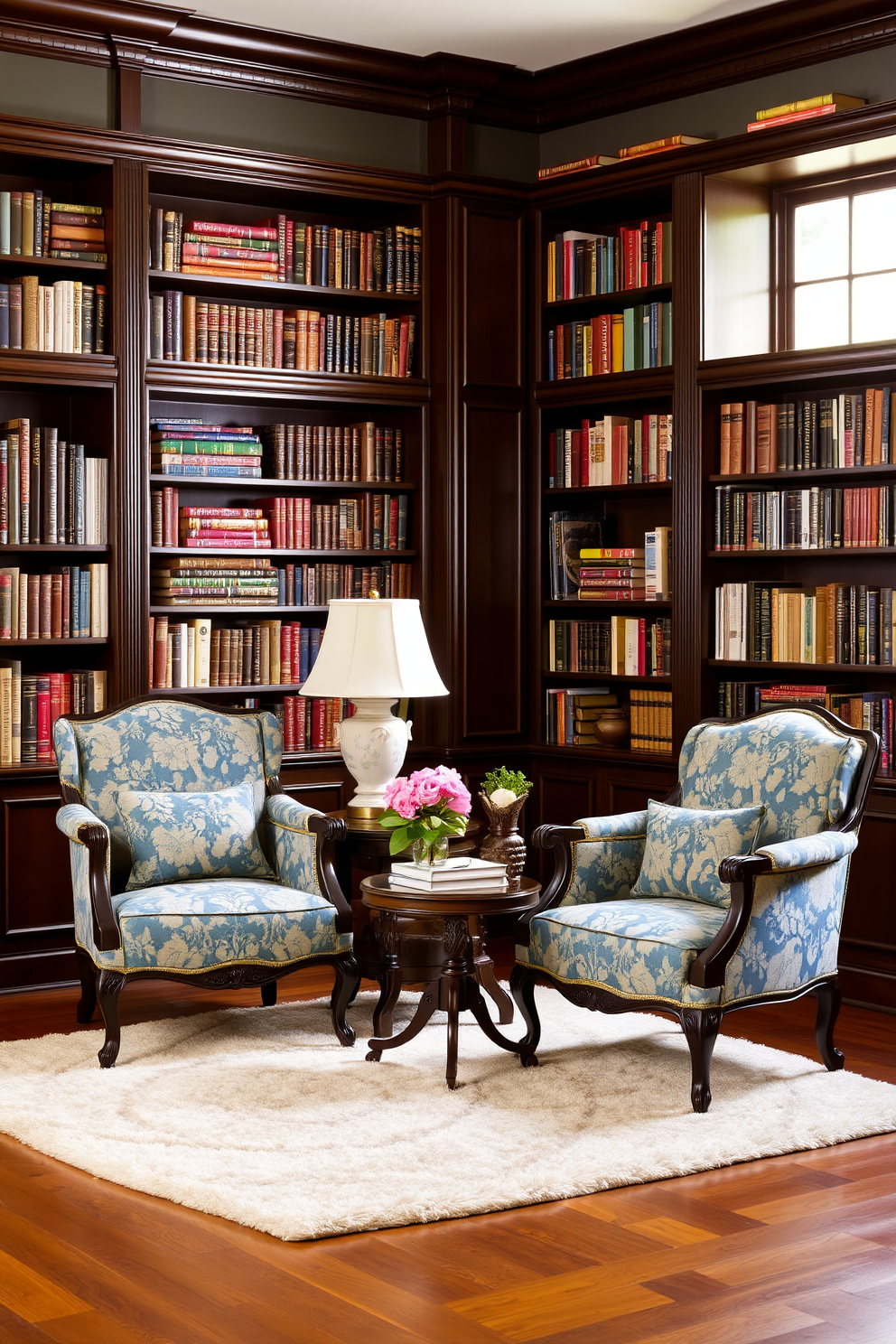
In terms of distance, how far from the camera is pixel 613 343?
6.12 m

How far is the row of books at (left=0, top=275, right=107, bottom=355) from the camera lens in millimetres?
5438

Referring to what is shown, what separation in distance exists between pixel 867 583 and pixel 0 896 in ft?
10.6

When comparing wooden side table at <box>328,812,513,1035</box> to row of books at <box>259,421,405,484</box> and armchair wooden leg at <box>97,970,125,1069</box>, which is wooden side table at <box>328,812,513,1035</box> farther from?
row of books at <box>259,421,405,484</box>

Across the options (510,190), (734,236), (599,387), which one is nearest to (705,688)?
(599,387)

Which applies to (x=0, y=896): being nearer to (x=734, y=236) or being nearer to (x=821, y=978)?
(x=821, y=978)

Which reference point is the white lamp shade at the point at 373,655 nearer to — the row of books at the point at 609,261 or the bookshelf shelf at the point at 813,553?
the bookshelf shelf at the point at 813,553

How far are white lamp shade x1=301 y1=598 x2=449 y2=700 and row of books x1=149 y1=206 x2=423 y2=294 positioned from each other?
1.57m

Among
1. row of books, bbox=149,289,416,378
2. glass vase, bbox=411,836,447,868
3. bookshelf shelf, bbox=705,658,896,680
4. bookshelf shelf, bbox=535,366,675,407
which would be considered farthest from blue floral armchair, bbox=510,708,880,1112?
row of books, bbox=149,289,416,378

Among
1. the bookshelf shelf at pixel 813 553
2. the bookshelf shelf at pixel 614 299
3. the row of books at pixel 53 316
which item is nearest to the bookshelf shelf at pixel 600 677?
the bookshelf shelf at pixel 813 553

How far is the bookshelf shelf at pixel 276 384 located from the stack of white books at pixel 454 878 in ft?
7.27

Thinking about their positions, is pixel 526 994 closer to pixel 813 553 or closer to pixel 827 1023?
pixel 827 1023

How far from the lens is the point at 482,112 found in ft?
20.8

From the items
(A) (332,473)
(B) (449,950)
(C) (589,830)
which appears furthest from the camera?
(A) (332,473)

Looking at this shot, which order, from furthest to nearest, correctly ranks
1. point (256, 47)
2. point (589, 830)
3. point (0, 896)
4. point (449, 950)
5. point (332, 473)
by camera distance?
point (332, 473) < point (256, 47) < point (0, 896) < point (589, 830) < point (449, 950)
